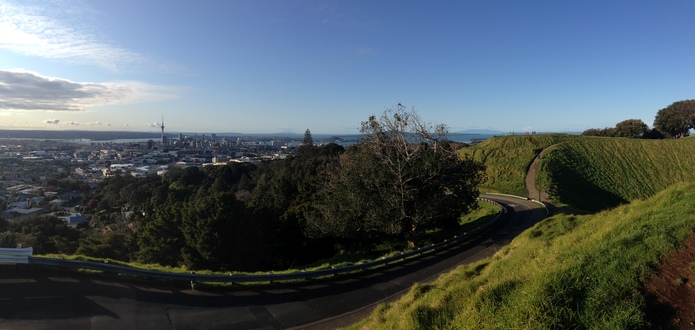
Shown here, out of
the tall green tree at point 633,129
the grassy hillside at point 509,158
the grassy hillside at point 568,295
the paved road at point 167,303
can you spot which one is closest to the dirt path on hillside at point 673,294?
the grassy hillside at point 568,295

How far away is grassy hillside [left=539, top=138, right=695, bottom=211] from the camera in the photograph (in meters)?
41.1

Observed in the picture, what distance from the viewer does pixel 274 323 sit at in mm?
7617

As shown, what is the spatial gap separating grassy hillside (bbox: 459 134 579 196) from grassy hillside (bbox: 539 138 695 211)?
8.76 feet

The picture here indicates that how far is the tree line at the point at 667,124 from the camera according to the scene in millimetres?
69125

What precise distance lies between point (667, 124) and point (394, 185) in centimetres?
8656

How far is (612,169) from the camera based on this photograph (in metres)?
48.8

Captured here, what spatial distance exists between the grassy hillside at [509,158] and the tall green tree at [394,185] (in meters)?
28.9

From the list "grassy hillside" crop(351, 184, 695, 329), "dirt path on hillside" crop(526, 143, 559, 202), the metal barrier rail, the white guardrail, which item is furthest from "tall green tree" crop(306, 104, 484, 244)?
"dirt path on hillside" crop(526, 143, 559, 202)

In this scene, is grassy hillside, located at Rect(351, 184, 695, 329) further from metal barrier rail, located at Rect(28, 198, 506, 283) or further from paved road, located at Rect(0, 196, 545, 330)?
metal barrier rail, located at Rect(28, 198, 506, 283)

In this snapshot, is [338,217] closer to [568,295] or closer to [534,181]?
[568,295]

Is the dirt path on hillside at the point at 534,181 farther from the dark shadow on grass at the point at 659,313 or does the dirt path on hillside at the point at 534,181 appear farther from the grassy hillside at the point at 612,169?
the dark shadow on grass at the point at 659,313

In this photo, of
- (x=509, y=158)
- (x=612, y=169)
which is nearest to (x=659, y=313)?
(x=509, y=158)

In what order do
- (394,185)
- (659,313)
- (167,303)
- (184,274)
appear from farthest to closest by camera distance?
(394,185) → (184,274) → (167,303) → (659,313)

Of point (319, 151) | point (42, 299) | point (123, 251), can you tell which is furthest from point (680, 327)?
point (319, 151)
